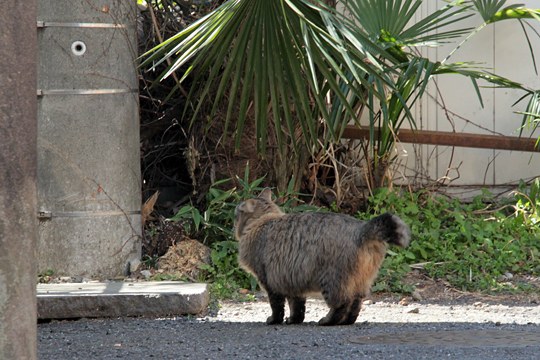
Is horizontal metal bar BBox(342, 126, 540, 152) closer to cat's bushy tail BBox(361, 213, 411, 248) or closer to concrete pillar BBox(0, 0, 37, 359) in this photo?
cat's bushy tail BBox(361, 213, 411, 248)

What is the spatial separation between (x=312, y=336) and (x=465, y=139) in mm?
3944

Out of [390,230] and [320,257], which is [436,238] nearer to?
[320,257]

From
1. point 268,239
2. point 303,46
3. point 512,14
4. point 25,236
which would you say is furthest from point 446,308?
point 25,236

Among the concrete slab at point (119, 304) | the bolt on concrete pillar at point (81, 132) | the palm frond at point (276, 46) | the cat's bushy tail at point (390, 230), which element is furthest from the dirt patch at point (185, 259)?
the cat's bushy tail at point (390, 230)

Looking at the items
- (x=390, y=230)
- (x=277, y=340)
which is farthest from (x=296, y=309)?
(x=390, y=230)

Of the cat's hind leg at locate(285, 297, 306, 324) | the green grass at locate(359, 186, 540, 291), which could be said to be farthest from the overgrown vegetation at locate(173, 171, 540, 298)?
the cat's hind leg at locate(285, 297, 306, 324)

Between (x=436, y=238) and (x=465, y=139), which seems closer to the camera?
(x=436, y=238)

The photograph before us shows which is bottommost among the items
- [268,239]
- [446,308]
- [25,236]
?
[446,308]

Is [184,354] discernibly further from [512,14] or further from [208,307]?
[512,14]

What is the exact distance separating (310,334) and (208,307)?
4.91 ft

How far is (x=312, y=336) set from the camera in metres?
5.88

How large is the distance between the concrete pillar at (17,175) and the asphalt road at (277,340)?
1925mm

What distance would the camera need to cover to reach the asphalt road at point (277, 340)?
530 centimetres

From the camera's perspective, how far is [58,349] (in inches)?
226
